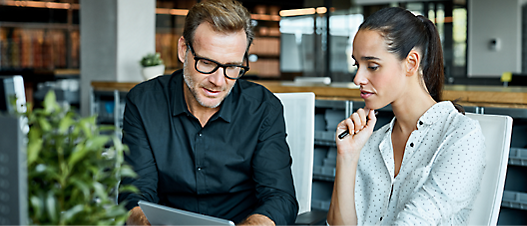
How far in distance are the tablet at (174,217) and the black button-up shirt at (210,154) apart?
0.44m

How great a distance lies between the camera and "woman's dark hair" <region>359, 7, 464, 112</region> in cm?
124

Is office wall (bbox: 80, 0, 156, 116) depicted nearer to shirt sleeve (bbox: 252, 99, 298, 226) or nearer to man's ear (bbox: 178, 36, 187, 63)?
man's ear (bbox: 178, 36, 187, 63)

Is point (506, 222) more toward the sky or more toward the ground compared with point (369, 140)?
more toward the ground

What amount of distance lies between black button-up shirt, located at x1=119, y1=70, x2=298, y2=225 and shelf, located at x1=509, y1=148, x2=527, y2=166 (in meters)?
0.99

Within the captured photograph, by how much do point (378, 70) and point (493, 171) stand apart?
40 centimetres

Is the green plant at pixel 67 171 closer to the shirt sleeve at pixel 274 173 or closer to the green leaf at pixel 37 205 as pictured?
the green leaf at pixel 37 205

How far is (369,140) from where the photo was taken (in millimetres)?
1447

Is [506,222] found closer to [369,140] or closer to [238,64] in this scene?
[369,140]

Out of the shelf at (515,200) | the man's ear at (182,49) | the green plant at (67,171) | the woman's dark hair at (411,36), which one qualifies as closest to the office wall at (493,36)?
the shelf at (515,200)

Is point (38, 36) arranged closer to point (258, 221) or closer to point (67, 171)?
point (258, 221)

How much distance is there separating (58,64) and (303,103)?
740 cm

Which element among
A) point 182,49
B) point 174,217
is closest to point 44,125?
point 174,217

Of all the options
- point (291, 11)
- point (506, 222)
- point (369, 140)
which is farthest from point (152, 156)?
point (291, 11)

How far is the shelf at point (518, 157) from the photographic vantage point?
1.79m
